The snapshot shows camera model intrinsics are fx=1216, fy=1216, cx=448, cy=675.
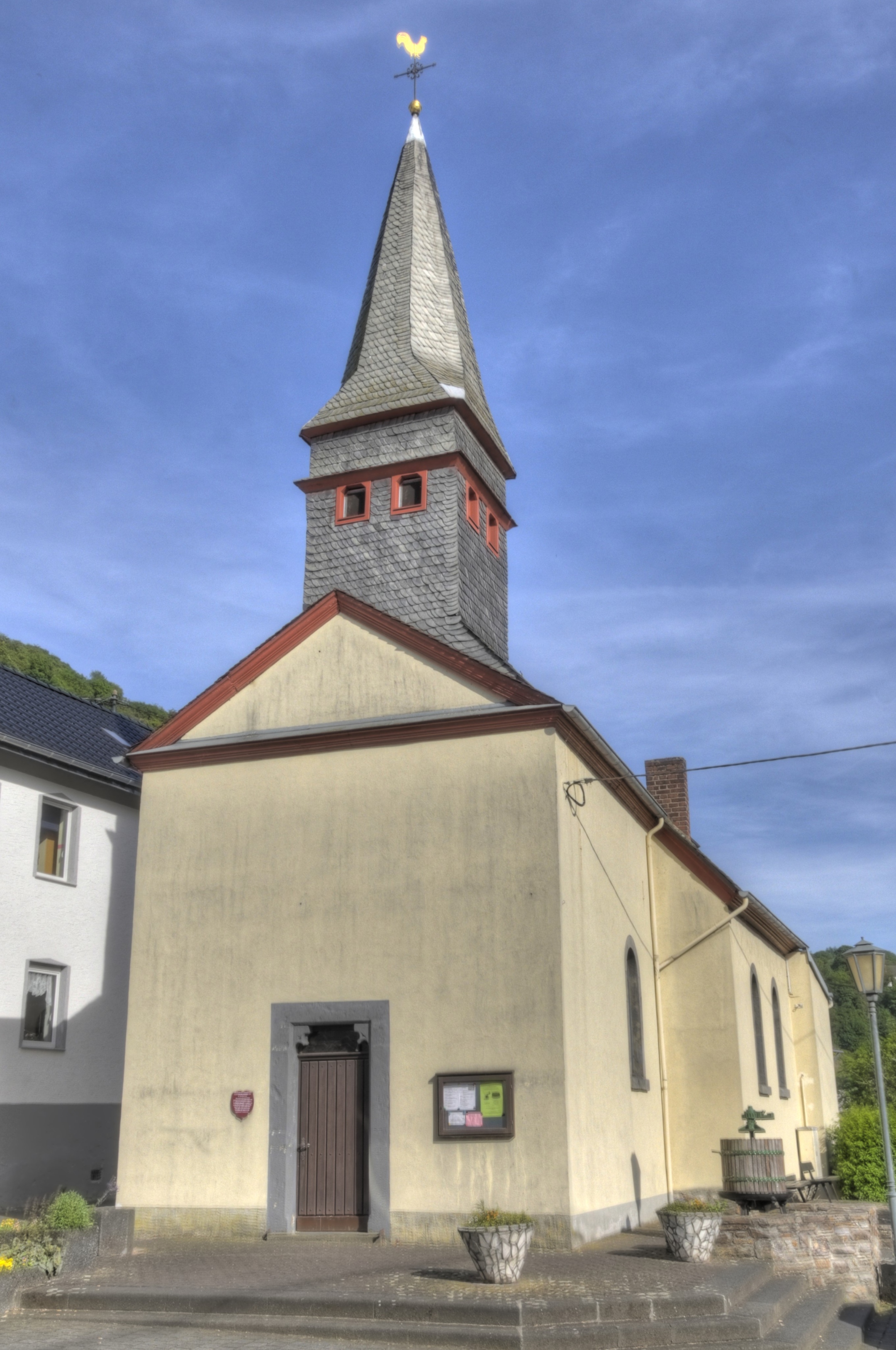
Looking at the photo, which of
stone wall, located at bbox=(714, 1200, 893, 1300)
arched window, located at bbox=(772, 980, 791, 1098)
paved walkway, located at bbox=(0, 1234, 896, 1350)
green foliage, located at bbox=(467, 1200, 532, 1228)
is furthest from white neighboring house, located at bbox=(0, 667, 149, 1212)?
arched window, located at bbox=(772, 980, 791, 1098)

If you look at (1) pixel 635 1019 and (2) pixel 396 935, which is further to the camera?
(1) pixel 635 1019

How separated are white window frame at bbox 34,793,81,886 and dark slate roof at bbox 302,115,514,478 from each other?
24.0 ft

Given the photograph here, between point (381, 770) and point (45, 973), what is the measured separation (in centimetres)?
752

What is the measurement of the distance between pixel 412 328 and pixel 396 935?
36.1ft

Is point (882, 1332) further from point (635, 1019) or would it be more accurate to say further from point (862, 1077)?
point (862, 1077)

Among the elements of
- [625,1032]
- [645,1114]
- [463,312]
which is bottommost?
[645,1114]

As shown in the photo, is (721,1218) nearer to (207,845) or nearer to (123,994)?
(207,845)

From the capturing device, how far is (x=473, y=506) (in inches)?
766

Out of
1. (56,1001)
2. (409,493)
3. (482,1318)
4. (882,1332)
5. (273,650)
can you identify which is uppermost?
(409,493)

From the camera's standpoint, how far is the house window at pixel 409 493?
18.6 m

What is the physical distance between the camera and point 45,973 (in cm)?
1945

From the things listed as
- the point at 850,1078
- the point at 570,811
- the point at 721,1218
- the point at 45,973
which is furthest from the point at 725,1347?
the point at 850,1078

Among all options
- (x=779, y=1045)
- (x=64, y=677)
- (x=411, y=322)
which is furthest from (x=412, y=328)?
(x=64, y=677)

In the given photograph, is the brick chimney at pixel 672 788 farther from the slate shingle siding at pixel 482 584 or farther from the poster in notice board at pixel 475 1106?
the poster in notice board at pixel 475 1106
